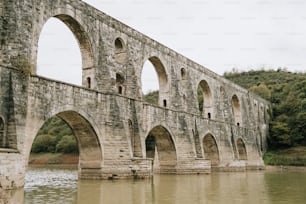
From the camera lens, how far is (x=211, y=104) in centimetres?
2888

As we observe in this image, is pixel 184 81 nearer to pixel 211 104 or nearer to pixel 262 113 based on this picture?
pixel 211 104

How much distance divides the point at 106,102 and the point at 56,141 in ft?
114

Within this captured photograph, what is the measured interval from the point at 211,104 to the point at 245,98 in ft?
28.4

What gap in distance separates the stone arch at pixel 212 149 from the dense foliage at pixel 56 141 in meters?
19.7

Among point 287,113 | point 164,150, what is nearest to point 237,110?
point 287,113

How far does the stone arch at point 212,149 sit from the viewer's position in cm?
2780

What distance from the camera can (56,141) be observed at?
4953cm

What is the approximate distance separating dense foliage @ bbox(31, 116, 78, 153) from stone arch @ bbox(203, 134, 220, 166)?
64.7 feet

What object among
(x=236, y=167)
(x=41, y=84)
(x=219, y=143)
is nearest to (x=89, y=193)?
(x=41, y=84)

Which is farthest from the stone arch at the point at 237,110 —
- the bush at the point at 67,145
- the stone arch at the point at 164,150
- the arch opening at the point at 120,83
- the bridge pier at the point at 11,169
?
the bridge pier at the point at 11,169

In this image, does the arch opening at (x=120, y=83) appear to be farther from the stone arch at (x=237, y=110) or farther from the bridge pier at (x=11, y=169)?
the stone arch at (x=237, y=110)

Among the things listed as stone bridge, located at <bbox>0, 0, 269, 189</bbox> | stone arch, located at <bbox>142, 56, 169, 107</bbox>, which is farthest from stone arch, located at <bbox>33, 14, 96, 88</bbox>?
stone arch, located at <bbox>142, 56, 169, 107</bbox>

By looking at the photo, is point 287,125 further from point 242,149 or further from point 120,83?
point 120,83

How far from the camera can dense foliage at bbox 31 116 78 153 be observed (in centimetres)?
4566
